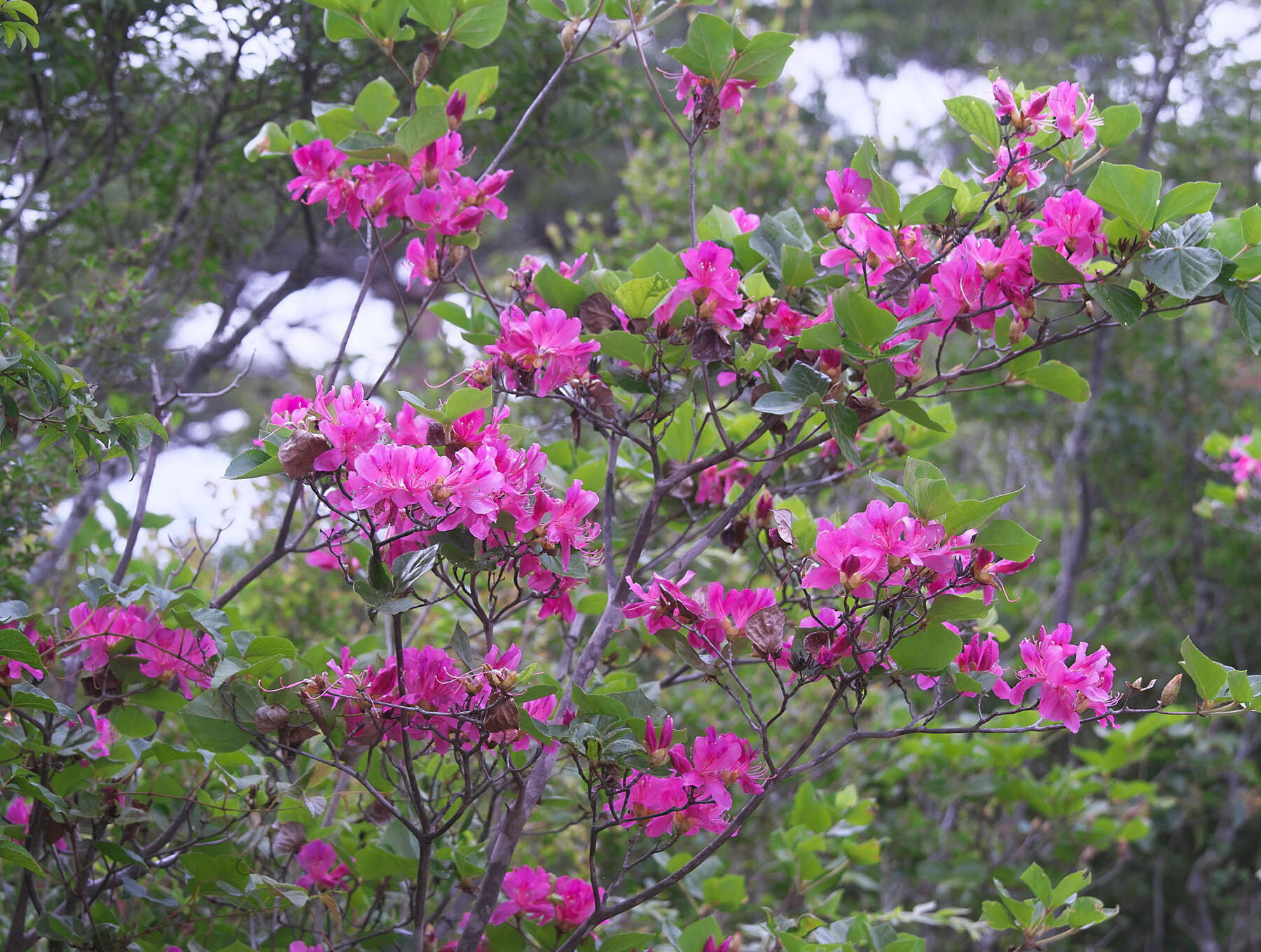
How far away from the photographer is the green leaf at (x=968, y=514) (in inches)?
35.2

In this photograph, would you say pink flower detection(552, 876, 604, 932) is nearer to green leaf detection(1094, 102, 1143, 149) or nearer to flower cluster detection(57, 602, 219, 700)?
flower cluster detection(57, 602, 219, 700)

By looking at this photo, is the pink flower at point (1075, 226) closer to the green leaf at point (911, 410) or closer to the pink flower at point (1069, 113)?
the pink flower at point (1069, 113)

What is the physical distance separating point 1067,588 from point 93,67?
3324 mm

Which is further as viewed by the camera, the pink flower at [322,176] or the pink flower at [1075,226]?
the pink flower at [322,176]

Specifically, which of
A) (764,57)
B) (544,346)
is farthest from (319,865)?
(764,57)

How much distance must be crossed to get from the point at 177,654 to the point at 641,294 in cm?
72

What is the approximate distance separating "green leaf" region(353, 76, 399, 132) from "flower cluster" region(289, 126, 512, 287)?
5cm

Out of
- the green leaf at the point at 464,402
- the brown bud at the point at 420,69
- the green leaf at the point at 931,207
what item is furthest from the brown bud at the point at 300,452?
the green leaf at the point at 931,207

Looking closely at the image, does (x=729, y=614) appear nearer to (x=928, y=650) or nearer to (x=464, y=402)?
(x=928, y=650)

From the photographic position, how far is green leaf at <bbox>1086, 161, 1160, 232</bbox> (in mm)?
978

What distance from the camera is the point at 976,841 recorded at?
2.71 metres

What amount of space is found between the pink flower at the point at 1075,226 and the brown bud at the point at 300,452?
0.80m

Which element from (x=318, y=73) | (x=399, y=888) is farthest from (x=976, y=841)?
(x=318, y=73)

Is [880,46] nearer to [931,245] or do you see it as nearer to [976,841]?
[976,841]
